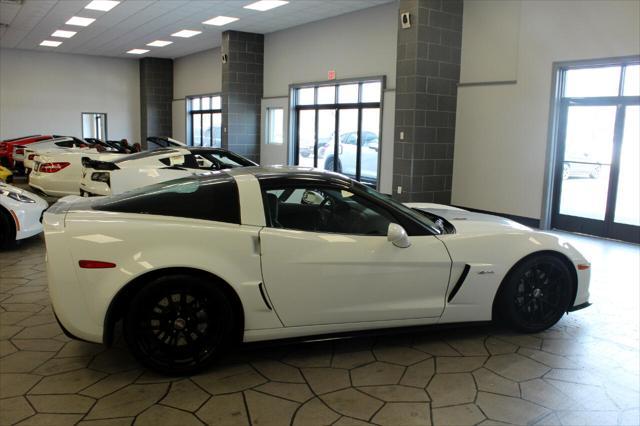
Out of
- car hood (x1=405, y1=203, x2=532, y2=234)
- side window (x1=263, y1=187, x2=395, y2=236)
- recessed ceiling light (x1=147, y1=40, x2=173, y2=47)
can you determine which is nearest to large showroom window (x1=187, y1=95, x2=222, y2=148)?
recessed ceiling light (x1=147, y1=40, x2=173, y2=47)

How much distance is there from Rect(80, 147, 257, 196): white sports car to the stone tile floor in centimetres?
391

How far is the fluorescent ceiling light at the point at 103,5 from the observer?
503 inches

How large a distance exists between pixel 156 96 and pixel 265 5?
12.2 metres

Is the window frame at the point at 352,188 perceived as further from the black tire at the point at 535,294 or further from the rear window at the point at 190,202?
the black tire at the point at 535,294

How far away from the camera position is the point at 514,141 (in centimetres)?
958

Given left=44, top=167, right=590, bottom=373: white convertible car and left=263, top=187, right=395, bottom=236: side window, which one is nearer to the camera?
left=44, top=167, right=590, bottom=373: white convertible car

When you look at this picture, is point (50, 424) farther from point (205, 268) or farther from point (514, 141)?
point (514, 141)

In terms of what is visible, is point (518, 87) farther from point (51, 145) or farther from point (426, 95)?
point (51, 145)

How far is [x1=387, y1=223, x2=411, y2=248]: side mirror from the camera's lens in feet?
11.0

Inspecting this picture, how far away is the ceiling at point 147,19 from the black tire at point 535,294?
934cm

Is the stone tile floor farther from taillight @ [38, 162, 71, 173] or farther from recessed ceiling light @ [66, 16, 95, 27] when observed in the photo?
recessed ceiling light @ [66, 16, 95, 27]

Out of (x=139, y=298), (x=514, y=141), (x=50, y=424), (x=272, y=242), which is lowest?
(x=50, y=424)

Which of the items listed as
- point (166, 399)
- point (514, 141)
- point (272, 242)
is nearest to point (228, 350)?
point (166, 399)

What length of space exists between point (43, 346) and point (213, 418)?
1616 mm
